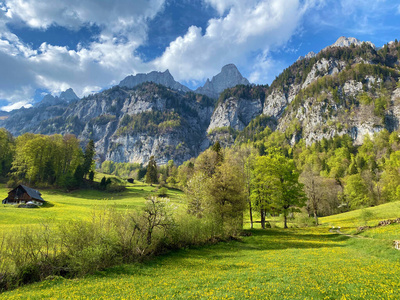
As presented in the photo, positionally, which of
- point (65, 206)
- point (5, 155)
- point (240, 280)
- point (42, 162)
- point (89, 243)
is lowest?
point (240, 280)

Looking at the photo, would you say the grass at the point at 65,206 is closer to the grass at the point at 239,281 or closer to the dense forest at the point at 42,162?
the grass at the point at 239,281

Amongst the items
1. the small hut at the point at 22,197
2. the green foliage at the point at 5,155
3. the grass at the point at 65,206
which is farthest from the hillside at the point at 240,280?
the green foliage at the point at 5,155

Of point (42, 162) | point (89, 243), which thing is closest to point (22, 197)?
point (42, 162)

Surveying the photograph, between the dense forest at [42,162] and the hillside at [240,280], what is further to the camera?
the dense forest at [42,162]

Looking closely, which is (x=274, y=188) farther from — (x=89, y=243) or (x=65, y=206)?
(x=65, y=206)

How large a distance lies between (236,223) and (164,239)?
1282 centimetres

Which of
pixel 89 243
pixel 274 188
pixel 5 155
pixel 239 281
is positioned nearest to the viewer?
pixel 239 281

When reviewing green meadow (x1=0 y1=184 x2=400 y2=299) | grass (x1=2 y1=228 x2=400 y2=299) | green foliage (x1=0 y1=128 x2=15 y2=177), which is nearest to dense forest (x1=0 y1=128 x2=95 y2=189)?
green foliage (x1=0 y1=128 x2=15 y2=177)

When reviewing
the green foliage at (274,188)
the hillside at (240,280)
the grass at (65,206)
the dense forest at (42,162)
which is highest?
the dense forest at (42,162)

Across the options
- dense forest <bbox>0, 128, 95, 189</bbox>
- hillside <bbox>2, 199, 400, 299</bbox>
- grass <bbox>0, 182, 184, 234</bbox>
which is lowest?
hillside <bbox>2, 199, 400, 299</bbox>

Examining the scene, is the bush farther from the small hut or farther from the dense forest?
the dense forest

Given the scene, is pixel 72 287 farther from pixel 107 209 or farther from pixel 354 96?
pixel 354 96

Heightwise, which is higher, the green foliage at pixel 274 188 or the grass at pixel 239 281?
the green foliage at pixel 274 188

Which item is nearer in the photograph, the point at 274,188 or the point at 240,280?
the point at 240,280
